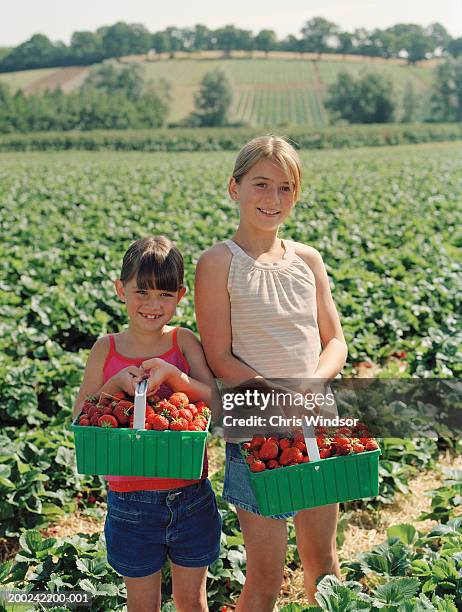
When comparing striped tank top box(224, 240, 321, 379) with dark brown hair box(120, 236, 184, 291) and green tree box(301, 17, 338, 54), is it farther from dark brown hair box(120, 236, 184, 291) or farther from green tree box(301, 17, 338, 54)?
green tree box(301, 17, 338, 54)

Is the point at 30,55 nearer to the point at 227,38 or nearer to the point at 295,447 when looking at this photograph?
the point at 227,38

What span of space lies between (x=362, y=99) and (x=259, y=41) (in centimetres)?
3166

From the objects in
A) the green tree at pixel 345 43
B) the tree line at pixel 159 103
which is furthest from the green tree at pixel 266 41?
the tree line at pixel 159 103

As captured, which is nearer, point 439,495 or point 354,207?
point 439,495

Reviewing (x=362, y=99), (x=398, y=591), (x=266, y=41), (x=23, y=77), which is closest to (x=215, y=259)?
(x=398, y=591)

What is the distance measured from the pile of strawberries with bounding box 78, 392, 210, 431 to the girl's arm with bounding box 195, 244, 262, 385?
209mm

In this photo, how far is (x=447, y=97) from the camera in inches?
3054

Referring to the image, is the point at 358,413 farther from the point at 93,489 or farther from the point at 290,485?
the point at 290,485

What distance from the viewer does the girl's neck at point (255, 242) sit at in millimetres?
2576

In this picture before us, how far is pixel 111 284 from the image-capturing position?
7.96m

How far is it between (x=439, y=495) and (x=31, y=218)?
423 inches

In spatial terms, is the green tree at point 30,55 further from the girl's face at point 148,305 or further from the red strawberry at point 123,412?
the red strawberry at point 123,412

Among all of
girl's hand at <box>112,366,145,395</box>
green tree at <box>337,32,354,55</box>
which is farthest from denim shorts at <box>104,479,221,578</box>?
green tree at <box>337,32,354,55</box>

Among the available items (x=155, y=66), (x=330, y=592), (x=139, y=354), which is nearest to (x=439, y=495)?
(x=330, y=592)
